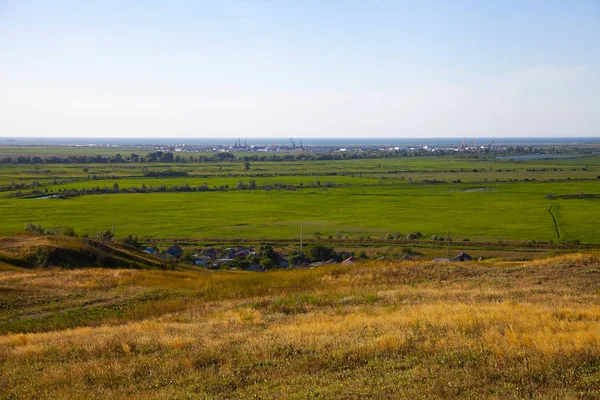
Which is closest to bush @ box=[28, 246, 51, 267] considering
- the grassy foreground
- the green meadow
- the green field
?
the grassy foreground

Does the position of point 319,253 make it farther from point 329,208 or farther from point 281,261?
point 329,208

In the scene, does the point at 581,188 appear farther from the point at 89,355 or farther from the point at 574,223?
the point at 89,355

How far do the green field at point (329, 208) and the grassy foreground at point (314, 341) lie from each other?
83.6ft

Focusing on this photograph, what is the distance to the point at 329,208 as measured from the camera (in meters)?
64.9

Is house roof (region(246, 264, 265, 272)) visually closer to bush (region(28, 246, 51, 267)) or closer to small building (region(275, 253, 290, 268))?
small building (region(275, 253, 290, 268))

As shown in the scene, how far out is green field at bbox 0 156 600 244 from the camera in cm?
5006

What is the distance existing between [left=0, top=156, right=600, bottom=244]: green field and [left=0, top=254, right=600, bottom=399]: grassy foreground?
25.5m

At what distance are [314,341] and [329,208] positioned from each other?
55.7 metres

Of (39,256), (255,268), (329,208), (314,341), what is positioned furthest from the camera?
(329,208)

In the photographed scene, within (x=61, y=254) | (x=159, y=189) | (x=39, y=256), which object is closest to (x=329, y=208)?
(x=159, y=189)

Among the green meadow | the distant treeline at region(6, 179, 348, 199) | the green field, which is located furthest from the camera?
the distant treeline at region(6, 179, 348, 199)

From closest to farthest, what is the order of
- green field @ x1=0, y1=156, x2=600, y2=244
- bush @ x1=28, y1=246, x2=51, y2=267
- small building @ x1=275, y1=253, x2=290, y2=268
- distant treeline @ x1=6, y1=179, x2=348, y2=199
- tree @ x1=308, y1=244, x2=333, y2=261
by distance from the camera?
bush @ x1=28, y1=246, x2=51, y2=267, small building @ x1=275, y1=253, x2=290, y2=268, tree @ x1=308, y1=244, x2=333, y2=261, green field @ x1=0, y1=156, x2=600, y2=244, distant treeline @ x1=6, y1=179, x2=348, y2=199

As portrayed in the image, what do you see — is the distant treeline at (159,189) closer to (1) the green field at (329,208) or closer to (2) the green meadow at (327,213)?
(1) the green field at (329,208)

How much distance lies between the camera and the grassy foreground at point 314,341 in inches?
281
